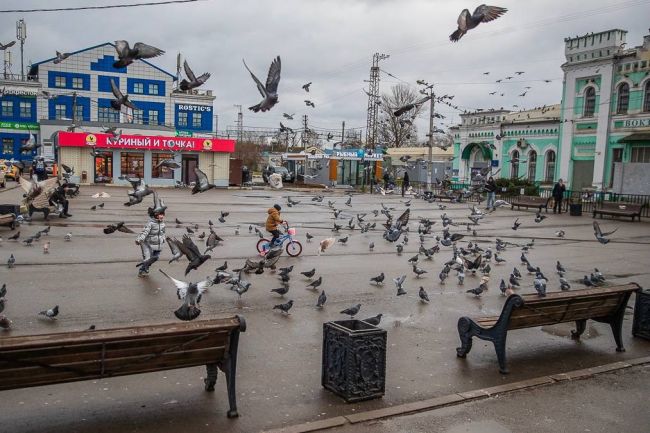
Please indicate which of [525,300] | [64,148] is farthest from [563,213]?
[64,148]

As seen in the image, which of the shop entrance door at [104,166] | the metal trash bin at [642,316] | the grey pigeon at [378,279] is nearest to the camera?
the metal trash bin at [642,316]

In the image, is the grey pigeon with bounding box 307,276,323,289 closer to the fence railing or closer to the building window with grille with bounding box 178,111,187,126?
the fence railing

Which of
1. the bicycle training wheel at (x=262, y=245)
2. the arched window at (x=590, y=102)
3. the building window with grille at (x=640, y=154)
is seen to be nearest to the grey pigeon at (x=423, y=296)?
the bicycle training wheel at (x=262, y=245)

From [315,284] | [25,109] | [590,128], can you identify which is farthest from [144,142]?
[315,284]

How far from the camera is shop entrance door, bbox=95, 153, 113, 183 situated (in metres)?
47.3

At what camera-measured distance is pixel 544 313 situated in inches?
286

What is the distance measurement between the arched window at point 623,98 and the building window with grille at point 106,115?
5230cm

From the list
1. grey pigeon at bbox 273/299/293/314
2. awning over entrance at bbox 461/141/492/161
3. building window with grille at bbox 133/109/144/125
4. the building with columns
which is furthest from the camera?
building window with grille at bbox 133/109/144/125

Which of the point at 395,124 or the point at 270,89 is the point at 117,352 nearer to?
the point at 270,89

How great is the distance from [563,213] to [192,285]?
2887cm

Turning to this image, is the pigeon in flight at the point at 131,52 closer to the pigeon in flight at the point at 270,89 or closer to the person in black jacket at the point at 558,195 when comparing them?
the pigeon in flight at the point at 270,89

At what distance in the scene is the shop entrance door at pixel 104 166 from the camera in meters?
47.3

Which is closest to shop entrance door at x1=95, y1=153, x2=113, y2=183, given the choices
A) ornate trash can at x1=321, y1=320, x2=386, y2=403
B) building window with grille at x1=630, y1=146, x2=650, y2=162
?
building window with grille at x1=630, y1=146, x2=650, y2=162

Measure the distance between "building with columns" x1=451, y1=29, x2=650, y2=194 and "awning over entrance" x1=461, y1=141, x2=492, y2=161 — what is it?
0.10 meters
